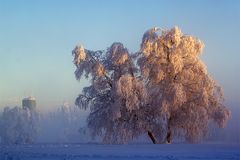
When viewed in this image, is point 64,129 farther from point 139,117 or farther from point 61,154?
point 61,154

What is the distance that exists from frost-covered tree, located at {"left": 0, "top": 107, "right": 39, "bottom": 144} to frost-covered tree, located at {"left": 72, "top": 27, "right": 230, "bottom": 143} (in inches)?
1341

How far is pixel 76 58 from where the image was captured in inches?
1484

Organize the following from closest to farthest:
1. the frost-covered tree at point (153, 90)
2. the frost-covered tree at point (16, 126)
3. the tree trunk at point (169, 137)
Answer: the frost-covered tree at point (153, 90) → the tree trunk at point (169, 137) → the frost-covered tree at point (16, 126)

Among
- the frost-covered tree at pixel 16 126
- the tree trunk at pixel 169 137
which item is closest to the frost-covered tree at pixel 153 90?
the tree trunk at pixel 169 137

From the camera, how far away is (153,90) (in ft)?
121

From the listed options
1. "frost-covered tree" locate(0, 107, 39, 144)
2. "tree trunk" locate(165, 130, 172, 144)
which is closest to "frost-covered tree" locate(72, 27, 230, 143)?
"tree trunk" locate(165, 130, 172, 144)

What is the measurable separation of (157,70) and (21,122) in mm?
43201

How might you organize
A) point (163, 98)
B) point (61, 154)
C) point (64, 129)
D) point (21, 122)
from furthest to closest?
point (64, 129)
point (21, 122)
point (163, 98)
point (61, 154)

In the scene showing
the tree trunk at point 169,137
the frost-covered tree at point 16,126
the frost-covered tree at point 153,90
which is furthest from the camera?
the frost-covered tree at point 16,126

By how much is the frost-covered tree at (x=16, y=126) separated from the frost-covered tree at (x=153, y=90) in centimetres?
3407

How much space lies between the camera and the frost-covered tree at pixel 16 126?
71750 millimetres

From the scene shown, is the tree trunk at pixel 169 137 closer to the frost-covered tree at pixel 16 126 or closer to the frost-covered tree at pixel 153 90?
the frost-covered tree at pixel 153 90

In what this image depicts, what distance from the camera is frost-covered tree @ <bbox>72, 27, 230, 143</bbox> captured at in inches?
1396

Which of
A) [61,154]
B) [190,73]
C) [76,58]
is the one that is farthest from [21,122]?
[61,154]
